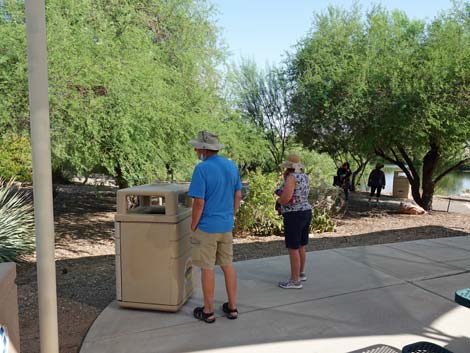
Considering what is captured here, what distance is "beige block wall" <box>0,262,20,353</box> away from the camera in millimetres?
2443

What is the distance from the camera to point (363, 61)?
38.7ft

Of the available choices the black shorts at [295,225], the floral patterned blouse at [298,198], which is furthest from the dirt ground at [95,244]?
the floral patterned blouse at [298,198]

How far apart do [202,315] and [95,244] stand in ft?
18.7

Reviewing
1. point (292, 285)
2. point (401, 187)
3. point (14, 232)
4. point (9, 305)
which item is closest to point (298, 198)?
point (292, 285)

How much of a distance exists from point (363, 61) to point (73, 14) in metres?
7.44

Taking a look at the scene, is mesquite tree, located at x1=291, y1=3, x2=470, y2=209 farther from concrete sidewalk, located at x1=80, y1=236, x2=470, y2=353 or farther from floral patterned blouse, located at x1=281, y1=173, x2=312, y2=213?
floral patterned blouse, located at x1=281, y1=173, x2=312, y2=213

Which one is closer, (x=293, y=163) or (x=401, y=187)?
(x=293, y=163)

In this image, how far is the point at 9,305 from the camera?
8.44ft

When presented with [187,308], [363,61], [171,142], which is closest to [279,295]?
[187,308]

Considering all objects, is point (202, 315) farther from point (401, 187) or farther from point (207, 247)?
point (401, 187)

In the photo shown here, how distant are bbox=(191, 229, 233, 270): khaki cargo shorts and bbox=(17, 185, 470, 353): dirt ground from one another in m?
1.18

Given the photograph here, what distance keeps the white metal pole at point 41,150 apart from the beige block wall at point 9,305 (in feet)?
0.50

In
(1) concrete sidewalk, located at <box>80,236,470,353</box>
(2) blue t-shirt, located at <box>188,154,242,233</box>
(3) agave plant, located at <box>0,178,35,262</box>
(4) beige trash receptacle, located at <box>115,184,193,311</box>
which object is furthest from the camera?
(3) agave plant, located at <box>0,178,35,262</box>

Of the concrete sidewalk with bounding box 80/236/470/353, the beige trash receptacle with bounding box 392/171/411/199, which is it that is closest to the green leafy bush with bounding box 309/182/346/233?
the concrete sidewalk with bounding box 80/236/470/353
